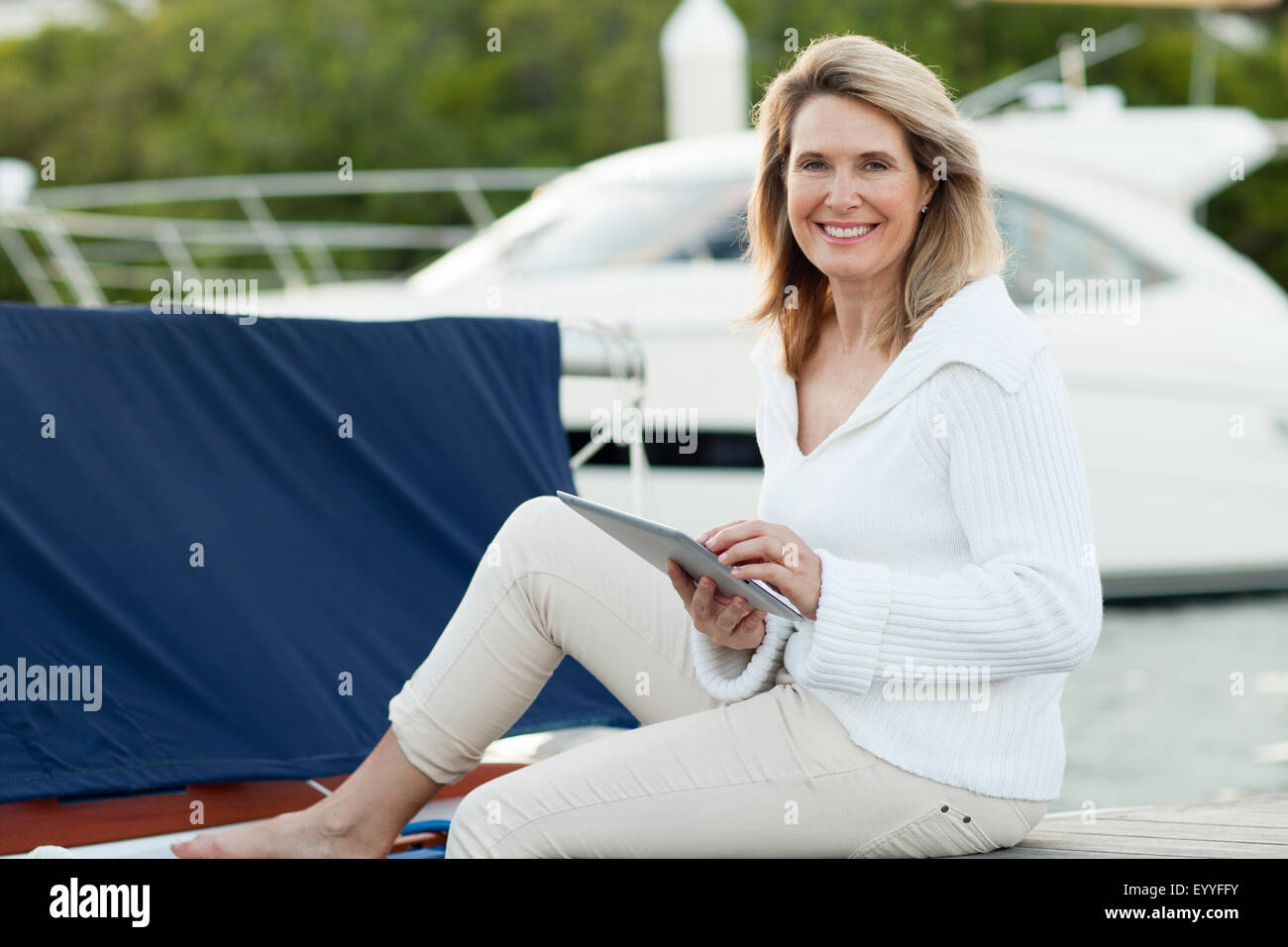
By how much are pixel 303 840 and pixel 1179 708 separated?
431 centimetres

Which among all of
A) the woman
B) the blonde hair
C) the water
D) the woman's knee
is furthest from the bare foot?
the water

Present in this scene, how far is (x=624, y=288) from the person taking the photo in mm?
6918

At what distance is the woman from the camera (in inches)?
73.9

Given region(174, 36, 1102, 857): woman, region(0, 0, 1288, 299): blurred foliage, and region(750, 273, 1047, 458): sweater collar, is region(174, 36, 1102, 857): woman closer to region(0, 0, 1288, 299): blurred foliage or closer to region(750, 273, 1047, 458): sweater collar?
region(750, 273, 1047, 458): sweater collar

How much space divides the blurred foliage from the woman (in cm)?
2196

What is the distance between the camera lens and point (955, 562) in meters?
1.97

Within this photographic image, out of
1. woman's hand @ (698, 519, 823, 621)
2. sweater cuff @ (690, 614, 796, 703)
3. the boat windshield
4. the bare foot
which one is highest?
the boat windshield

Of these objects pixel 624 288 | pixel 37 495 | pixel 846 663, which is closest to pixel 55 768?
pixel 37 495

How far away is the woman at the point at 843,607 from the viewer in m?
1.88

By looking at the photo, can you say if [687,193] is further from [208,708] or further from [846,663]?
[846,663]

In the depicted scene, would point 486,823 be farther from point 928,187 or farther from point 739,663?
point 928,187

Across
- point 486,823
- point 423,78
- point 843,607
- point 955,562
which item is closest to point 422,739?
point 486,823

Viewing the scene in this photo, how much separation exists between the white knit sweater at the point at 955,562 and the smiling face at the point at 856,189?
154mm
